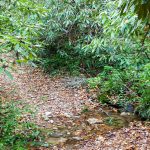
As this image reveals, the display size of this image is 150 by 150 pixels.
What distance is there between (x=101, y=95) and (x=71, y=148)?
2.37m

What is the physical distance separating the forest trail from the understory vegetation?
410mm

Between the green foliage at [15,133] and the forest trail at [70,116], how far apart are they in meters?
0.26

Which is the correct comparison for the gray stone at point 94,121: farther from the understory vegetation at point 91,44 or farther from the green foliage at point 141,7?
the green foliage at point 141,7

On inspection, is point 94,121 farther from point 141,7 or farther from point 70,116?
point 141,7

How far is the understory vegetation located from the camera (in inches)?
197

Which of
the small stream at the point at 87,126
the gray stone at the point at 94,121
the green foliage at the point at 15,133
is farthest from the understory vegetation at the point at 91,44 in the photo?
the green foliage at the point at 15,133

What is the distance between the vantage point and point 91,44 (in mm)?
6684

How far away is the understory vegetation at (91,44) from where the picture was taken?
499cm

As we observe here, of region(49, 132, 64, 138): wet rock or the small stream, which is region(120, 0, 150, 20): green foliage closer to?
the small stream

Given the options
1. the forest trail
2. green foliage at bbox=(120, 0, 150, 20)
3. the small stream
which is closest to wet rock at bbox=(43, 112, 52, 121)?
the forest trail

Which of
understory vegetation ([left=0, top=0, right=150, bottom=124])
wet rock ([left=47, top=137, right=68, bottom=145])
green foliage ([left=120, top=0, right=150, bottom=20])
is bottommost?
wet rock ([left=47, top=137, right=68, bottom=145])

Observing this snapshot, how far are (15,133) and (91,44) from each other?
110 inches

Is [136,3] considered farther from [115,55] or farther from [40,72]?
[40,72]

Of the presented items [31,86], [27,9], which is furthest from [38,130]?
[31,86]
